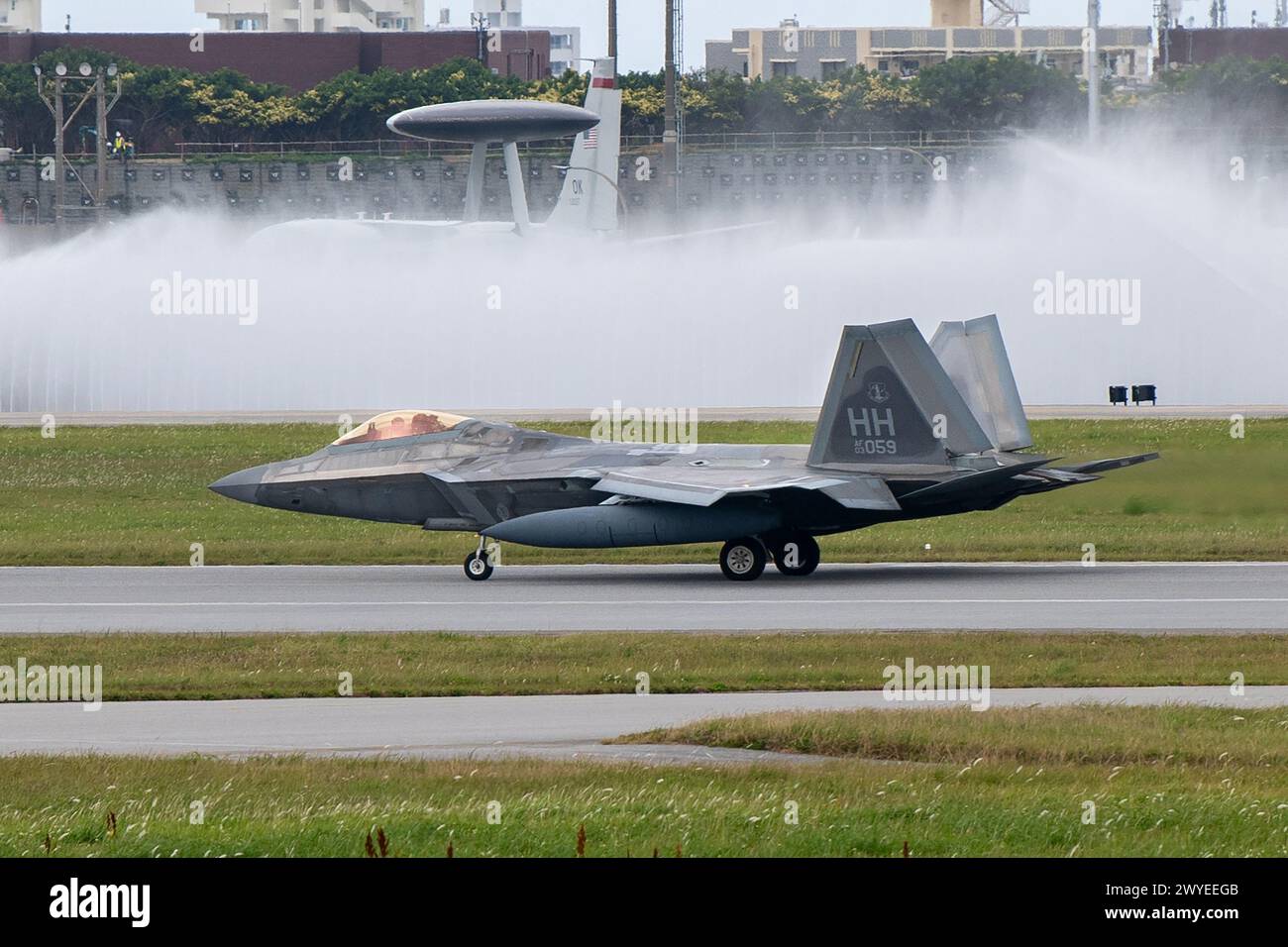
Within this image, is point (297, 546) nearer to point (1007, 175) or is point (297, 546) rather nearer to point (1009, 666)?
point (1009, 666)

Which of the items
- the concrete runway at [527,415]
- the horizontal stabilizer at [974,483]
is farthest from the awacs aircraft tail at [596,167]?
the horizontal stabilizer at [974,483]

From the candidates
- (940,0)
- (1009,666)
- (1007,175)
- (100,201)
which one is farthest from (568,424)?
(940,0)

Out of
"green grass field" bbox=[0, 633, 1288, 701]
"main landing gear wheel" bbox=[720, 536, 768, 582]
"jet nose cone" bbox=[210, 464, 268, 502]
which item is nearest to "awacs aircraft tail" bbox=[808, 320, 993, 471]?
"main landing gear wheel" bbox=[720, 536, 768, 582]

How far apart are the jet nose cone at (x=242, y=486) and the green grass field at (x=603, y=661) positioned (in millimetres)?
Result: 6743

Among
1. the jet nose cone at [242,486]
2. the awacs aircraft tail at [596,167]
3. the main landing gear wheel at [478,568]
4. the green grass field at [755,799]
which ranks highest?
the awacs aircraft tail at [596,167]

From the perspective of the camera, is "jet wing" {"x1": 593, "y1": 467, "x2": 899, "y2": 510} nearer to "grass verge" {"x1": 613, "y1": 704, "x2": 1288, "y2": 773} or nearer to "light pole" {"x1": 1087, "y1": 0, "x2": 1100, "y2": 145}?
"grass verge" {"x1": 613, "y1": 704, "x2": 1288, "y2": 773}

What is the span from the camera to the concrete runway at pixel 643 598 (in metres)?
20.4

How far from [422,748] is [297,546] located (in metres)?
15.8

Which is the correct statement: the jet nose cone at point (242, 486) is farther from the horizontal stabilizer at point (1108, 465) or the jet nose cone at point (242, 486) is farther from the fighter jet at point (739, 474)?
the horizontal stabilizer at point (1108, 465)

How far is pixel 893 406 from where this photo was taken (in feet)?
79.2

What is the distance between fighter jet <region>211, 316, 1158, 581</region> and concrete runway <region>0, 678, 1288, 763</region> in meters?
8.26

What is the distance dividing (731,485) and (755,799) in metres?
13.5

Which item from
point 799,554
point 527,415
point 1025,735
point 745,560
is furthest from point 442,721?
point 527,415

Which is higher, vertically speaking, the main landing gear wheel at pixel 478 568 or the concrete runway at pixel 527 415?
the concrete runway at pixel 527 415
